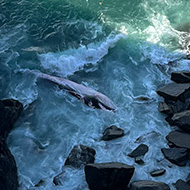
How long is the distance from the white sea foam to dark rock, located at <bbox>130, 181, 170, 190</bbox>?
3.85 meters

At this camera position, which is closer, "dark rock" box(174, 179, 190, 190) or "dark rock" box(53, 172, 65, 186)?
"dark rock" box(174, 179, 190, 190)

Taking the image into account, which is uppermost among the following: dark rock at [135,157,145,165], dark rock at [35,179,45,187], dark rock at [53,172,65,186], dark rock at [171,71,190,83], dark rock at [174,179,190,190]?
dark rock at [171,71,190,83]

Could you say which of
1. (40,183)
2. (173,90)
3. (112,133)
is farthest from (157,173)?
(173,90)

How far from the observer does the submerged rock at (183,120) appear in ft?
18.4

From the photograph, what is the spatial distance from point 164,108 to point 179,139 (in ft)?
3.39

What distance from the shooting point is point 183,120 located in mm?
5656

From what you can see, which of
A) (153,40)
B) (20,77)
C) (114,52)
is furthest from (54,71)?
(153,40)

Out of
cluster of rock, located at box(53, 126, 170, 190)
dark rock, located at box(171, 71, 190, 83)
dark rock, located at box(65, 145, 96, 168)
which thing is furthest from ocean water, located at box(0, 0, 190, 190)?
dark rock, located at box(171, 71, 190, 83)

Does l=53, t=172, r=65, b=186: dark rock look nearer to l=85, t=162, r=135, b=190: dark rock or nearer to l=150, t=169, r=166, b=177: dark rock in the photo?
l=85, t=162, r=135, b=190: dark rock

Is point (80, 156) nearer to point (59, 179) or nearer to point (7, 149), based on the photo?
point (59, 179)

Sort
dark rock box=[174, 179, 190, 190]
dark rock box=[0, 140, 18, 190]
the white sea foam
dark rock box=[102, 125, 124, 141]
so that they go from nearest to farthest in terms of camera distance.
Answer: dark rock box=[0, 140, 18, 190]
dark rock box=[174, 179, 190, 190]
dark rock box=[102, 125, 124, 141]
the white sea foam

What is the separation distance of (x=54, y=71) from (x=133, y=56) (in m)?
2.46

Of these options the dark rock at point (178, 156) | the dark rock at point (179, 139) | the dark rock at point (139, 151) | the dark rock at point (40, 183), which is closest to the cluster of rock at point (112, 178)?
the dark rock at point (40, 183)

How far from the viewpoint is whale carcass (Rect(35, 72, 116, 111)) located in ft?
21.7
